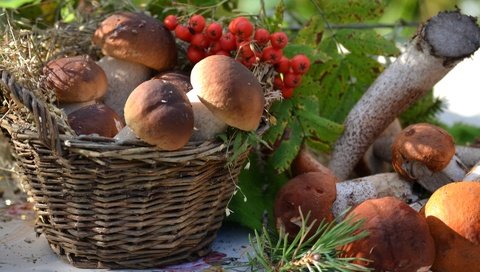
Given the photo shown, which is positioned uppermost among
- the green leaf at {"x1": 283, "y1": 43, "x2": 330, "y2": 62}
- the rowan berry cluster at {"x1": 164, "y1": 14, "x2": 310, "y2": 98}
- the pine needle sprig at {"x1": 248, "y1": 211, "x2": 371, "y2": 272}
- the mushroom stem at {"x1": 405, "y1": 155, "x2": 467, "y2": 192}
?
the rowan berry cluster at {"x1": 164, "y1": 14, "x2": 310, "y2": 98}

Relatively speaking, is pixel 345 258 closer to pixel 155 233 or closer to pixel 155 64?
pixel 155 233

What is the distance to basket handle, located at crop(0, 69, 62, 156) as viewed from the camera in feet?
4.67

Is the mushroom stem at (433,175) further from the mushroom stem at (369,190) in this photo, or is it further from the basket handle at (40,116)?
the basket handle at (40,116)

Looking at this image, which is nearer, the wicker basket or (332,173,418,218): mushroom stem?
the wicker basket

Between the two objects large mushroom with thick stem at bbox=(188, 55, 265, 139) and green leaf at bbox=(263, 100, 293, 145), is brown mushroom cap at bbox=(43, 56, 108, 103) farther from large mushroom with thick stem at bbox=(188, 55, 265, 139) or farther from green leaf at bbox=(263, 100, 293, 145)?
green leaf at bbox=(263, 100, 293, 145)

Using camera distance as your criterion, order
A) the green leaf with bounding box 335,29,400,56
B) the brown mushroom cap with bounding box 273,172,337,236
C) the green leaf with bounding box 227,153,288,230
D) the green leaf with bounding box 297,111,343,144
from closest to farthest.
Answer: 1. the brown mushroom cap with bounding box 273,172,337,236
2. the green leaf with bounding box 227,153,288,230
3. the green leaf with bounding box 297,111,343,144
4. the green leaf with bounding box 335,29,400,56

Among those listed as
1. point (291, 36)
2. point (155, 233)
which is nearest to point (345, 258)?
point (155, 233)

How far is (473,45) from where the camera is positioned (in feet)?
6.40

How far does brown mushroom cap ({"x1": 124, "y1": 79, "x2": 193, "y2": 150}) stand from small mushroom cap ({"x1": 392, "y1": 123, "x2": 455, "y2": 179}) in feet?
2.21

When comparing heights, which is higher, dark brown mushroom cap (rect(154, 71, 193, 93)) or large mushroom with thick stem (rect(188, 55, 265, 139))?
large mushroom with thick stem (rect(188, 55, 265, 139))

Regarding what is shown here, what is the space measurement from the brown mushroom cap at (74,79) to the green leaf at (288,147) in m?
0.54

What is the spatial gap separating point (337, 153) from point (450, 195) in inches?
26.0

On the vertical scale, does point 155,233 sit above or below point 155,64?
below

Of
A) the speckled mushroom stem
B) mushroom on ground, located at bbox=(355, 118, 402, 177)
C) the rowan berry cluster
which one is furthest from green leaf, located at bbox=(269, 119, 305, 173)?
mushroom on ground, located at bbox=(355, 118, 402, 177)
